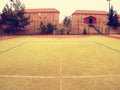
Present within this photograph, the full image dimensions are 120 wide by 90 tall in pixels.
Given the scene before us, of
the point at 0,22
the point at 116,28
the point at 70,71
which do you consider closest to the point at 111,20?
the point at 116,28

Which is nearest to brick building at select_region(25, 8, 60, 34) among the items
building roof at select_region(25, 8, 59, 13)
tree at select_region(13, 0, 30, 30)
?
building roof at select_region(25, 8, 59, 13)

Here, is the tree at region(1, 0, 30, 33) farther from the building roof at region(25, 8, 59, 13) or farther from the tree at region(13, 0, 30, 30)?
the building roof at region(25, 8, 59, 13)

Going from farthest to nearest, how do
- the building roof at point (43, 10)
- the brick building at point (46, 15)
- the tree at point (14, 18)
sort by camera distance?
1. the building roof at point (43, 10)
2. the brick building at point (46, 15)
3. the tree at point (14, 18)

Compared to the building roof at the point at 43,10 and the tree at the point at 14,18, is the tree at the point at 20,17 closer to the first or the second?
the tree at the point at 14,18

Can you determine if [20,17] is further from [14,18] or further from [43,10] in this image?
[43,10]

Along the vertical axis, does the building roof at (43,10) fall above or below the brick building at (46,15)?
above

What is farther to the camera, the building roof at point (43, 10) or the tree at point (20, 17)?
the building roof at point (43, 10)

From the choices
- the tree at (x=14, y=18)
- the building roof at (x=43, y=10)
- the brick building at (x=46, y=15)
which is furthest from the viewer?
the building roof at (x=43, y=10)

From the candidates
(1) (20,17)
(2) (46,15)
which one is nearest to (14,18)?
(1) (20,17)

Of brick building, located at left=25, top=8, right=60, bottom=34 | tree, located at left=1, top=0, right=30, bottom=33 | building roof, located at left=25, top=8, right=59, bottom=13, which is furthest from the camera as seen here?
building roof, located at left=25, top=8, right=59, bottom=13

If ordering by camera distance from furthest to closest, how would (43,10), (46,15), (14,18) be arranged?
(43,10), (46,15), (14,18)

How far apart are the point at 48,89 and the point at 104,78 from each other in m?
2.04

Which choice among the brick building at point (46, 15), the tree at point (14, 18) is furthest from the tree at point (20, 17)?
the brick building at point (46, 15)

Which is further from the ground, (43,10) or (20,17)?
(43,10)
